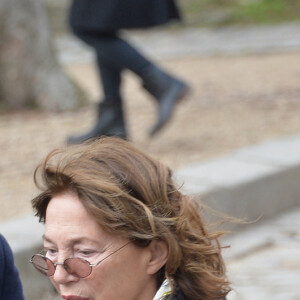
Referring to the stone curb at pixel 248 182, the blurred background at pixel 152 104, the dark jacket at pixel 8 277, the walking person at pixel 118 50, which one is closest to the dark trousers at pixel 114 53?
the walking person at pixel 118 50

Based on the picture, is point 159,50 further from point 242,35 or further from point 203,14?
point 203,14

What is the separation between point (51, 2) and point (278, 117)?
1065 cm

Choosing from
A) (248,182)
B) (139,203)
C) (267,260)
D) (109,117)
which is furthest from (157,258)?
(109,117)

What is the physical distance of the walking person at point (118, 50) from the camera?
5543 millimetres

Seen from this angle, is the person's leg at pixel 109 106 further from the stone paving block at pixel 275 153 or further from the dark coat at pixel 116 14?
the stone paving block at pixel 275 153

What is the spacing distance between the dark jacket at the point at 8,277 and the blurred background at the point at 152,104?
176cm

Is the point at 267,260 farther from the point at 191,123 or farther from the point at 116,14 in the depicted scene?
the point at 191,123

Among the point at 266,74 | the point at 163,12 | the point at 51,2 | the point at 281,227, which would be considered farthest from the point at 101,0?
the point at 51,2

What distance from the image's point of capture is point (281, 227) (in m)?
4.98

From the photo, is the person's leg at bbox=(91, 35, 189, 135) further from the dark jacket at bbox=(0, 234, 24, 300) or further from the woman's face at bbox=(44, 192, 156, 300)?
the woman's face at bbox=(44, 192, 156, 300)

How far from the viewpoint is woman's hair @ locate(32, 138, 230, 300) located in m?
2.00

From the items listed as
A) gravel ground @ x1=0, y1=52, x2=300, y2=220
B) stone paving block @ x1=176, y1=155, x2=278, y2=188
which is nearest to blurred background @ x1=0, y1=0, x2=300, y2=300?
gravel ground @ x1=0, y1=52, x2=300, y2=220

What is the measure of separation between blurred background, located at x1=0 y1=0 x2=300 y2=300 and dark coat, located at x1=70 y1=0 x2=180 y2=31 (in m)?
0.77

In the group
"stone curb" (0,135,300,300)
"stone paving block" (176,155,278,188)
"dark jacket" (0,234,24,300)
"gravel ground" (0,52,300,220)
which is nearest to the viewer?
"dark jacket" (0,234,24,300)
